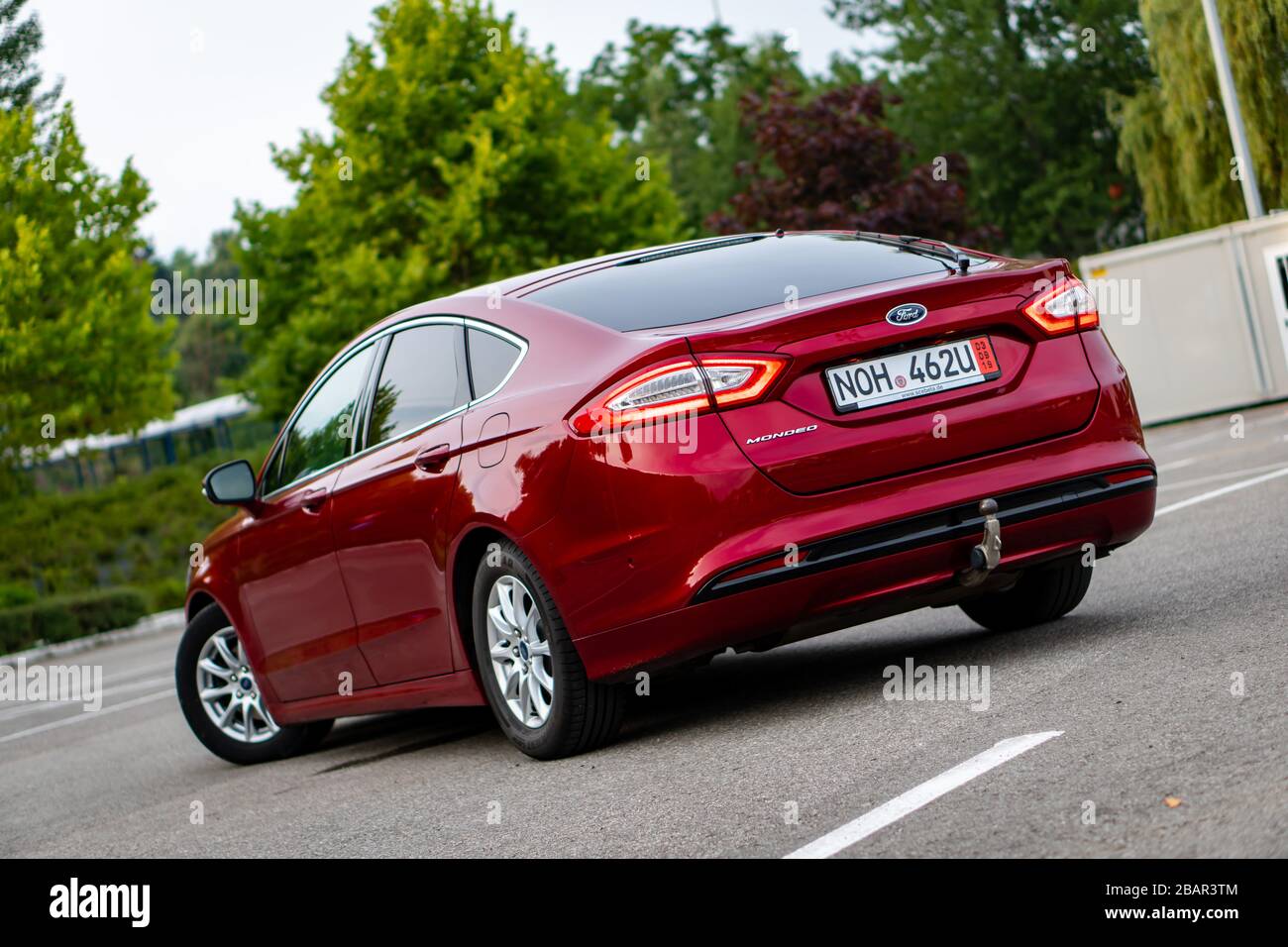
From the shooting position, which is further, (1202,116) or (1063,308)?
(1202,116)

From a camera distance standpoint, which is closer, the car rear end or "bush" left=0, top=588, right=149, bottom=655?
the car rear end

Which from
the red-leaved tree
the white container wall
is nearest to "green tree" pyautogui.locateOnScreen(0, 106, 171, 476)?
the red-leaved tree

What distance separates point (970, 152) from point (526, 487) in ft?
175

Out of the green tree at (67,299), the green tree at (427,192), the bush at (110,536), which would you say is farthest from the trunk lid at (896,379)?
the green tree at (427,192)

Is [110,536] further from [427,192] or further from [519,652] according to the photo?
[519,652]

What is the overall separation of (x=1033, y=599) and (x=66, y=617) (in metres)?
20.0

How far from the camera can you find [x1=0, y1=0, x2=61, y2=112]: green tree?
33.2 metres

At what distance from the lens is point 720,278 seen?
18.8 feet

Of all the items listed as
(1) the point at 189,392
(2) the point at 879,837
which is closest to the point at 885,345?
(2) the point at 879,837

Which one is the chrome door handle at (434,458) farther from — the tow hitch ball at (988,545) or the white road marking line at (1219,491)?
the white road marking line at (1219,491)

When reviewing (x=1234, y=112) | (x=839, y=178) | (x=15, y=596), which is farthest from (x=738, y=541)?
(x=839, y=178)

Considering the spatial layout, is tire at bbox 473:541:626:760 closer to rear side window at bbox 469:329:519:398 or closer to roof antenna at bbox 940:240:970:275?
rear side window at bbox 469:329:519:398

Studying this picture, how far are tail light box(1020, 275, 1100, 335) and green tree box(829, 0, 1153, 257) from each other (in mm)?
50020

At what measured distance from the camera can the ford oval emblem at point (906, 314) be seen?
17.3ft
